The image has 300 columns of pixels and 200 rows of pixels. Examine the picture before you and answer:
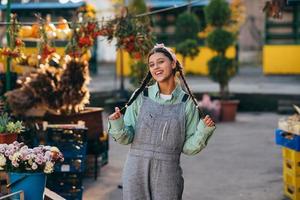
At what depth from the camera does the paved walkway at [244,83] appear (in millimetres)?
18734

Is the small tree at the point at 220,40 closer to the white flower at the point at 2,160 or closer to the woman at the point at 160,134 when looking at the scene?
the white flower at the point at 2,160

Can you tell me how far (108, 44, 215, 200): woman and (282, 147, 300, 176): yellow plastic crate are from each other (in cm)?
348

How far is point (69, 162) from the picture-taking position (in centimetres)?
744

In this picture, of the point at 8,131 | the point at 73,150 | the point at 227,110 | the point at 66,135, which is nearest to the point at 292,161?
the point at 73,150

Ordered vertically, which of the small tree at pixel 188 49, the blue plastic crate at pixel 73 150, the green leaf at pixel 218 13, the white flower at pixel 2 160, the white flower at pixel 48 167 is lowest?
the blue plastic crate at pixel 73 150

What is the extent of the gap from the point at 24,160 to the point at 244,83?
17018 millimetres

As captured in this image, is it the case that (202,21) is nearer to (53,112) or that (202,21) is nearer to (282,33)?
(282,33)

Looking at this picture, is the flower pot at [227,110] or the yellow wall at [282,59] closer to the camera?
the flower pot at [227,110]

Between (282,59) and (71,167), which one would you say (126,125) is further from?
(282,59)

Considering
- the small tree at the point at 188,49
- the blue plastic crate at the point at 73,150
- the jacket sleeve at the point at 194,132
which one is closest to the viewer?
the jacket sleeve at the point at 194,132

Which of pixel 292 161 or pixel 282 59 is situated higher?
pixel 282 59

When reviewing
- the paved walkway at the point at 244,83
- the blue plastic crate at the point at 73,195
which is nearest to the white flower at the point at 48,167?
the blue plastic crate at the point at 73,195

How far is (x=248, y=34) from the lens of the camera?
3092 centimetres

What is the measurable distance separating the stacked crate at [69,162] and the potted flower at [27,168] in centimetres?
237
